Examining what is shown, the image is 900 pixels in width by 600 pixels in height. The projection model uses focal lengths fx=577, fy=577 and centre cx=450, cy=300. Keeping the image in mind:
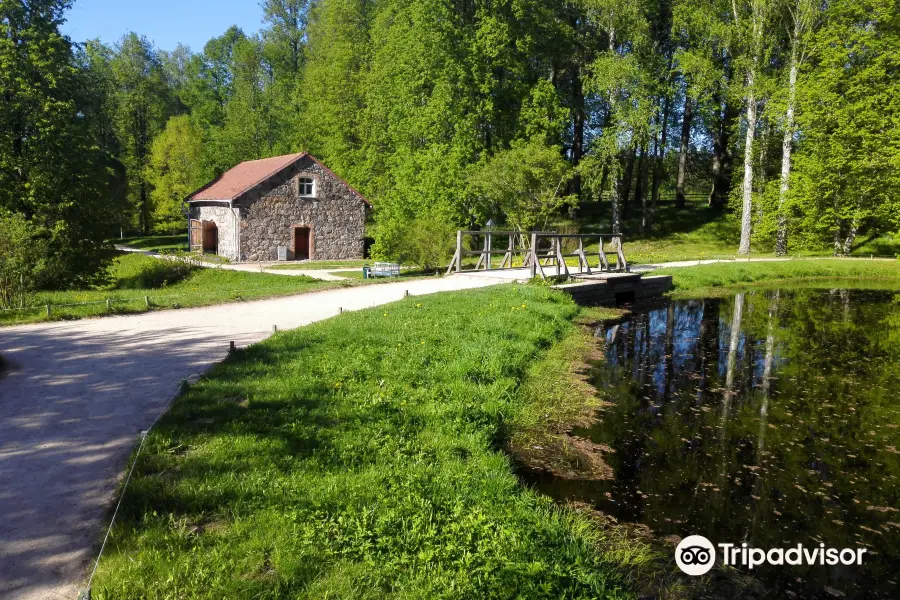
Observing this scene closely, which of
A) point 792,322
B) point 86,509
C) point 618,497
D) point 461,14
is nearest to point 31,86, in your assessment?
point 461,14

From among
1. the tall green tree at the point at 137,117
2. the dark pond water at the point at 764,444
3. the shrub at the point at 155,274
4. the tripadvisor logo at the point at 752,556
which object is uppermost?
the tall green tree at the point at 137,117

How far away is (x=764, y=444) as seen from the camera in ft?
24.8

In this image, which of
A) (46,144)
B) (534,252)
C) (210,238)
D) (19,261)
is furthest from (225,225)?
(534,252)

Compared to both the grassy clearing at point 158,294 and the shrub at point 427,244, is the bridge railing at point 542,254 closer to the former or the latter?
the shrub at point 427,244

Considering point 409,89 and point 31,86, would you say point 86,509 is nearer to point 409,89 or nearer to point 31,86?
point 31,86

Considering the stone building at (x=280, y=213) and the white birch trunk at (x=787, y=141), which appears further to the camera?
the stone building at (x=280, y=213)

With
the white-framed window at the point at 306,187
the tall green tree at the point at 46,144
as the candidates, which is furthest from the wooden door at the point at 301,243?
the tall green tree at the point at 46,144

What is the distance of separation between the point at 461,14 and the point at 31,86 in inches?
824

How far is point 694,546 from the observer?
17.4 feet

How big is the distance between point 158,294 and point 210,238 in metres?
22.5

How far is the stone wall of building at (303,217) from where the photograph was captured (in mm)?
33500

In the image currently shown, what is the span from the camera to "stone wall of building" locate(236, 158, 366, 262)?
1319 inches

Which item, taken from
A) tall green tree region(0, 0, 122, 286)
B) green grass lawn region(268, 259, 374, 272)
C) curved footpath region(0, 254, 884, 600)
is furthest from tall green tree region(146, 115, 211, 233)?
curved footpath region(0, 254, 884, 600)

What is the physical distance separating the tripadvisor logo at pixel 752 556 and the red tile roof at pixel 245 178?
31.9 m
